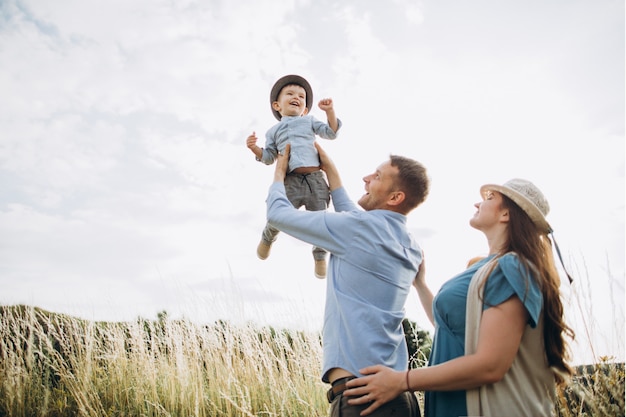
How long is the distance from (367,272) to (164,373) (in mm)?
4060

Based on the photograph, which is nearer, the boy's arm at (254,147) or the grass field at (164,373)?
the boy's arm at (254,147)

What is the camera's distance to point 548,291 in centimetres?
182

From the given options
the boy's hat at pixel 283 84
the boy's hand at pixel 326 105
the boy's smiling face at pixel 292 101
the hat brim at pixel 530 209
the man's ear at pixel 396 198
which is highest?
the boy's hat at pixel 283 84

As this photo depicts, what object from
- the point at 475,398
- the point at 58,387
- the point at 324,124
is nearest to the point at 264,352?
the point at 58,387

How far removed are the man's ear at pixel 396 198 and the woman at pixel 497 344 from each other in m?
0.44

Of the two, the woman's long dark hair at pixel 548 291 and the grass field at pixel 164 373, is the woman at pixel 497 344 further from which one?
the grass field at pixel 164 373

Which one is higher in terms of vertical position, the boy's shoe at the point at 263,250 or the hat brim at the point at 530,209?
A: the boy's shoe at the point at 263,250

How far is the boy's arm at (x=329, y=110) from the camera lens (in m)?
3.08

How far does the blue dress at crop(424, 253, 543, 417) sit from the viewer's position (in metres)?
1.74

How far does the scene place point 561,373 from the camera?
187 centimetres

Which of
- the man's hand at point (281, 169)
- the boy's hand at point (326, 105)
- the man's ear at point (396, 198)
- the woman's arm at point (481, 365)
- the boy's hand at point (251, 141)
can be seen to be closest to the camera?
the woman's arm at point (481, 365)

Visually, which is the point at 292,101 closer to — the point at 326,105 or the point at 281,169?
the point at 326,105

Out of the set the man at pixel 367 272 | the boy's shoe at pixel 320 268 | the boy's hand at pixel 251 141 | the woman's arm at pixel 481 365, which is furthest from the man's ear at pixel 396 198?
the boy's hand at pixel 251 141

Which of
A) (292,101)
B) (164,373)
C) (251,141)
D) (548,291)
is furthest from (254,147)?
(164,373)
